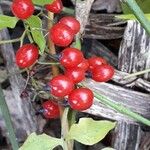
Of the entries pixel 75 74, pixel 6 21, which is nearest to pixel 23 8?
pixel 6 21

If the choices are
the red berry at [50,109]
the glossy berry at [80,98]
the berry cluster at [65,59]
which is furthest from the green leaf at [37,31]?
the red berry at [50,109]

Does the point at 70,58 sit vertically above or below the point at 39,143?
above

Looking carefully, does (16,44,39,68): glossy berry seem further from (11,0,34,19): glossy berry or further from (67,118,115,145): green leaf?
(67,118,115,145): green leaf

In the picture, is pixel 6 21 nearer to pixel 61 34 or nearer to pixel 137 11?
pixel 61 34

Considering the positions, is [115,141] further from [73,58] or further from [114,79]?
[73,58]

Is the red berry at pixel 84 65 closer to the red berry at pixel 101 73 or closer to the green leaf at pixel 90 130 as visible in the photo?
the red berry at pixel 101 73

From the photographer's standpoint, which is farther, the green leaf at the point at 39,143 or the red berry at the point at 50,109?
the red berry at the point at 50,109

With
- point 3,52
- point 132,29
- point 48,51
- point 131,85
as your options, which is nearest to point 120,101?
point 131,85
